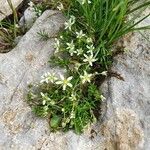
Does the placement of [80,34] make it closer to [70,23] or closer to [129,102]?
[70,23]

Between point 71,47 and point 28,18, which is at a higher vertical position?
point 71,47

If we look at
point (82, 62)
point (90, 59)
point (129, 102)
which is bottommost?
point (129, 102)

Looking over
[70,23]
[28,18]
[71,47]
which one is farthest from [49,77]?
[28,18]

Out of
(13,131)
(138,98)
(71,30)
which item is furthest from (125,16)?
(13,131)

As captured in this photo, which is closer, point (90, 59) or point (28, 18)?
point (90, 59)

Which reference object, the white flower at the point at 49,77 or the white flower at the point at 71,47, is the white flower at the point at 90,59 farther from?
the white flower at the point at 49,77
